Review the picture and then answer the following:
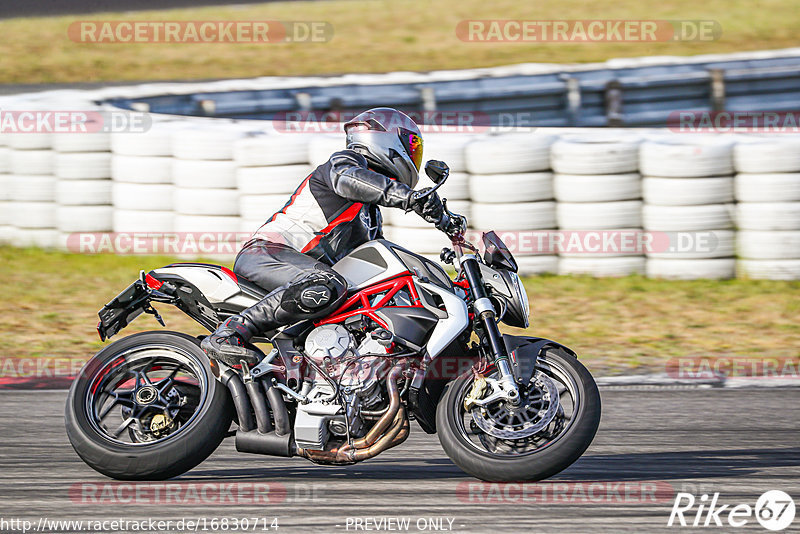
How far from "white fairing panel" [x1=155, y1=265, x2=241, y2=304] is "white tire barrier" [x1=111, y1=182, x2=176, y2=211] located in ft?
16.3

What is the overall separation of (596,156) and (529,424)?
470 cm

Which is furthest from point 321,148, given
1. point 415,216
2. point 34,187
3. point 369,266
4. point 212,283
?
point 369,266

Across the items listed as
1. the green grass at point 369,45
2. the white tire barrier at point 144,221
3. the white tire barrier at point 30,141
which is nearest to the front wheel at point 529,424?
the white tire barrier at point 144,221

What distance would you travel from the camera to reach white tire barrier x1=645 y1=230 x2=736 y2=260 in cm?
895

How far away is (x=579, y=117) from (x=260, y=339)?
9.90m

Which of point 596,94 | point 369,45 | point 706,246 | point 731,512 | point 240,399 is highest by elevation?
point 369,45

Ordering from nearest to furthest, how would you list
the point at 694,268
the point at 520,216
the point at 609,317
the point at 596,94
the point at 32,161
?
the point at 609,317, the point at 694,268, the point at 520,216, the point at 32,161, the point at 596,94

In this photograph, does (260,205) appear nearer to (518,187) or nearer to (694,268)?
(518,187)

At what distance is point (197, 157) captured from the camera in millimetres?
9781

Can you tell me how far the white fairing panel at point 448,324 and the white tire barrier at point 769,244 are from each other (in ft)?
15.7

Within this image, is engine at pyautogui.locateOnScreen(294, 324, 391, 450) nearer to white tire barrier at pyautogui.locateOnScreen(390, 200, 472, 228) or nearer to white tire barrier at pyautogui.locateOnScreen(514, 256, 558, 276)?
white tire barrier at pyautogui.locateOnScreen(390, 200, 472, 228)

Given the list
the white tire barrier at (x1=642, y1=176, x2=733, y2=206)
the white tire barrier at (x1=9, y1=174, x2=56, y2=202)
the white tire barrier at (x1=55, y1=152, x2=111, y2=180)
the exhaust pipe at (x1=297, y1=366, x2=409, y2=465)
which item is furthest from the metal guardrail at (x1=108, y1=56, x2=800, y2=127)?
the exhaust pipe at (x1=297, y1=366, x2=409, y2=465)

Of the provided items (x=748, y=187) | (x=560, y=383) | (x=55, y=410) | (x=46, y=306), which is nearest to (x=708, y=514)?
(x=560, y=383)

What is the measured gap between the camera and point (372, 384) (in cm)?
485
